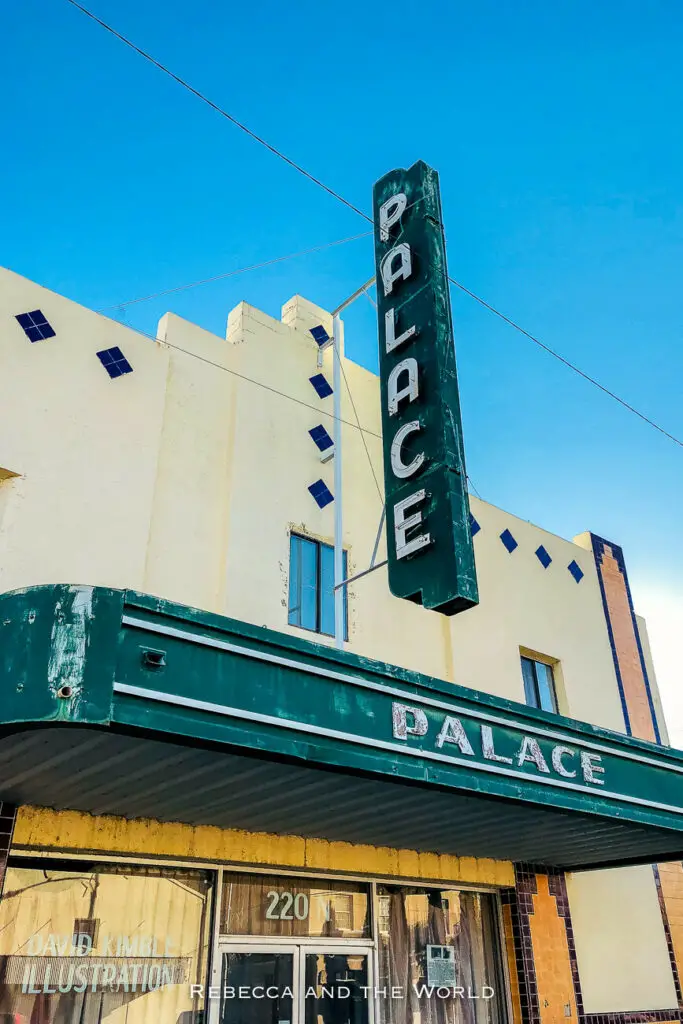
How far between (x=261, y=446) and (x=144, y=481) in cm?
177

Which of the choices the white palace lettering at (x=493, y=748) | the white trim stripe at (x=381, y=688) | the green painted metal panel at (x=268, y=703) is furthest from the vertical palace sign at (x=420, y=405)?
the green painted metal panel at (x=268, y=703)

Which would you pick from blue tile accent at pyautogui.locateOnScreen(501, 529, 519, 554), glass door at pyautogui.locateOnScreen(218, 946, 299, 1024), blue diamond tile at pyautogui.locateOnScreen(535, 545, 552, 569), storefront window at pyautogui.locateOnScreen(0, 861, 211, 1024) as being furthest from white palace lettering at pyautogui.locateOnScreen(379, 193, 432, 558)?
blue diamond tile at pyautogui.locateOnScreen(535, 545, 552, 569)

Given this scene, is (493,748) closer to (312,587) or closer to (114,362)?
(312,587)

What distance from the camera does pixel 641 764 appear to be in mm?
8797

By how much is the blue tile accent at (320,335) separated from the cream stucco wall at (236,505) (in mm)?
134

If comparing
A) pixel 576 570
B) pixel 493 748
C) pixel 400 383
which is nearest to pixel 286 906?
pixel 493 748

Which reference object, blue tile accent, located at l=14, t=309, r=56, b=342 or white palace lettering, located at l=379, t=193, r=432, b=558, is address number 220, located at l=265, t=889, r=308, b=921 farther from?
blue tile accent, located at l=14, t=309, r=56, b=342

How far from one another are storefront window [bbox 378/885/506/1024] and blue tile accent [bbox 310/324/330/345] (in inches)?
274

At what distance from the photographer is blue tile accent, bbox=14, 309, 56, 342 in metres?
9.14

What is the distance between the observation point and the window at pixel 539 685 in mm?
13039

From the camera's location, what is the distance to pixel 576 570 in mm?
14602

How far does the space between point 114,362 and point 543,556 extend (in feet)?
24.7

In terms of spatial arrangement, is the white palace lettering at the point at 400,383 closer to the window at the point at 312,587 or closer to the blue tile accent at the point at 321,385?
the blue tile accent at the point at 321,385

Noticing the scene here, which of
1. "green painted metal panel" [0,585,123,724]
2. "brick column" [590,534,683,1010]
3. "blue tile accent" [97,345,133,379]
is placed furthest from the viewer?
"brick column" [590,534,683,1010]
